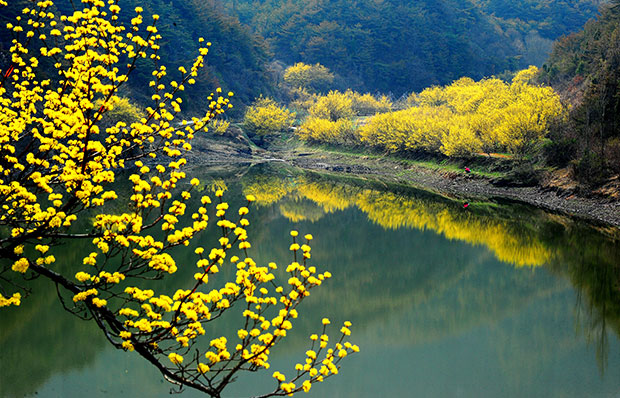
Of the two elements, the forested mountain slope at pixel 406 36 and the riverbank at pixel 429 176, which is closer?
the riverbank at pixel 429 176

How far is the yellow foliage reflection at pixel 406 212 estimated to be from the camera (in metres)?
26.0

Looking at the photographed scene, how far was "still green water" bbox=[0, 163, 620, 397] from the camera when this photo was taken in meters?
12.8

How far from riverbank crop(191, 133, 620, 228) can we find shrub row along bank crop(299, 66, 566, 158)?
236cm

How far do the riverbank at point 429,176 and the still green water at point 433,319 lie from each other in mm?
2732

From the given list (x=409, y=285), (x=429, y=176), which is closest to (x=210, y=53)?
(x=429, y=176)

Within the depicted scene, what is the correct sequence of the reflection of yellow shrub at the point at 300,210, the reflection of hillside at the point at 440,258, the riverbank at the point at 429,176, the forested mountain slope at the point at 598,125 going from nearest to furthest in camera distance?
the reflection of hillside at the point at 440,258, the riverbank at the point at 429,176, the forested mountain slope at the point at 598,125, the reflection of yellow shrub at the point at 300,210

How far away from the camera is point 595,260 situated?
2245 cm

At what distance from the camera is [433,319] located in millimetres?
17109

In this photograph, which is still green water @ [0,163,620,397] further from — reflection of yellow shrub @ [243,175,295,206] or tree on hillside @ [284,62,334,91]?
tree on hillside @ [284,62,334,91]

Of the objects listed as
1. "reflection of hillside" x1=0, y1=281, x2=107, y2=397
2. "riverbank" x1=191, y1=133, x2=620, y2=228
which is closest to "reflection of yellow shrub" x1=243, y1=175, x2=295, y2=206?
"riverbank" x1=191, y1=133, x2=620, y2=228

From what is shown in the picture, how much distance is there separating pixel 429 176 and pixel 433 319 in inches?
1388

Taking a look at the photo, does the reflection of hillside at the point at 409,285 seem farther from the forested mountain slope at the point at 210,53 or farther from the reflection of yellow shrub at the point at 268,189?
the forested mountain slope at the point at 210,53

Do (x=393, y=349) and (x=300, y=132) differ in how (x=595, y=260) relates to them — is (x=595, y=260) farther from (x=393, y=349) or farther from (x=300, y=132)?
(x=300, y=132)

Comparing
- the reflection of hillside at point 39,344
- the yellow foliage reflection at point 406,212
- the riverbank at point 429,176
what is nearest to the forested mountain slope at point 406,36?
the riverbank at point 429,176
